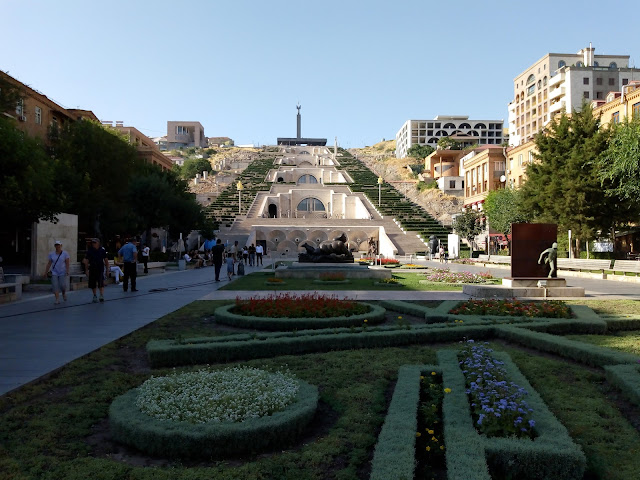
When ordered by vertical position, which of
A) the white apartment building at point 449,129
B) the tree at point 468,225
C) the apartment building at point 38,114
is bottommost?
the tree at point 468,225

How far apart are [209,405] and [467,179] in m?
68.7

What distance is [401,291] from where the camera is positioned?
51.4 ft

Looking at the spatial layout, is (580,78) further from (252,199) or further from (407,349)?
(407,349)

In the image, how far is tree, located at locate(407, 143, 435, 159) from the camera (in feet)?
368

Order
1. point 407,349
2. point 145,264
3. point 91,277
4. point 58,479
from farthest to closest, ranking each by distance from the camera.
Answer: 1. point 145,264
2. point 91,277
3. point 407,349
4. point 58,479

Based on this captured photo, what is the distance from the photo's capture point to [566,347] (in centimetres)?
704

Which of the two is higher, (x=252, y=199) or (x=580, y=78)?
(x=580, y=78)

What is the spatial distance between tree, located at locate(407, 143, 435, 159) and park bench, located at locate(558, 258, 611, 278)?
85.2 meters

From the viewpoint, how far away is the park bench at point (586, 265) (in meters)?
22.7

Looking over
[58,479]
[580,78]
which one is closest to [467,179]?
[580,78]

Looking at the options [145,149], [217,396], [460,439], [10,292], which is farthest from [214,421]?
[145,149]

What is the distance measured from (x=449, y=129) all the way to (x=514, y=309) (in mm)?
121991

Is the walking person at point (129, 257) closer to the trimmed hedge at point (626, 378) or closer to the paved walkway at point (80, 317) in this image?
the paved walkway at point (80, 317)

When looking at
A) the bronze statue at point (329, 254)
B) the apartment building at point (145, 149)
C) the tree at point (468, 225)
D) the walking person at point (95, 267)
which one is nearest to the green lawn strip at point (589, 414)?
the walking person at point (95, 267)
